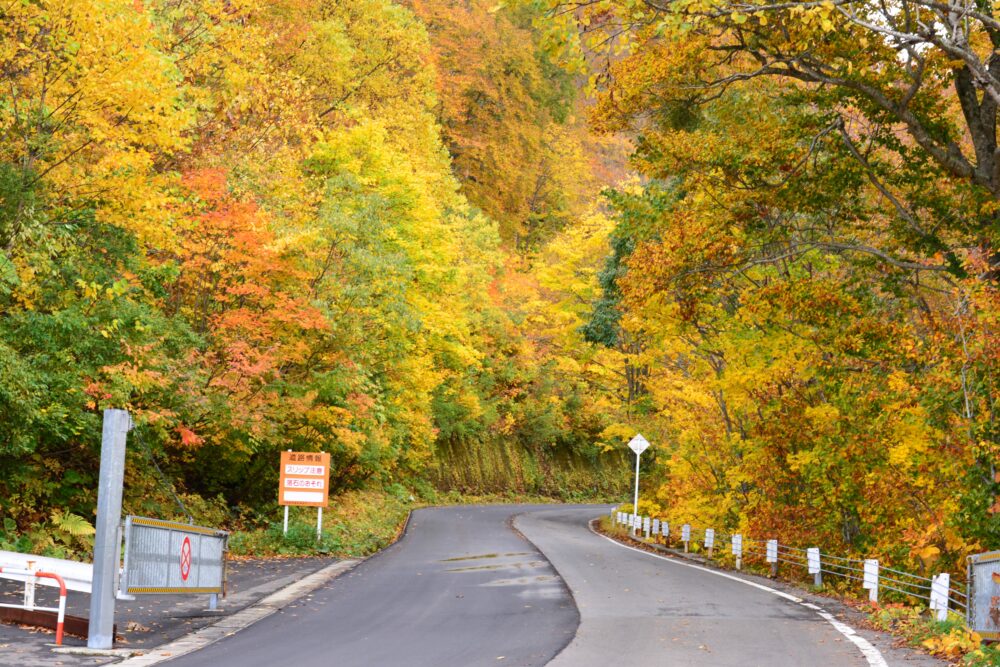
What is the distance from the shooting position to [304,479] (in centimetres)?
2423

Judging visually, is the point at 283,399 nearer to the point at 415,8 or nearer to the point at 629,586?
the point at 629,586

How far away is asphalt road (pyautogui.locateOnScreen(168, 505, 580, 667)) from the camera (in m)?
10.2

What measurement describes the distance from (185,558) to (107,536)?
1899 millimetres

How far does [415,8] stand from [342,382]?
39986 millimetres

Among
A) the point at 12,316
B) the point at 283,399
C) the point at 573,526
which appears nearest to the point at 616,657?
the point at 12,316

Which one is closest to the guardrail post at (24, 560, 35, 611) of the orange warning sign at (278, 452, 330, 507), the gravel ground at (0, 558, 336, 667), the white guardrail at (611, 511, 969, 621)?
the gravel ground at (0, 558, 336, 667)

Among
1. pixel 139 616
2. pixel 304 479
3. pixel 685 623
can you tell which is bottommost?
pixel 139 616

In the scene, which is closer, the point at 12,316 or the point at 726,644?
the point at 726,644

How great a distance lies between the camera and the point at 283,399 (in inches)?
958

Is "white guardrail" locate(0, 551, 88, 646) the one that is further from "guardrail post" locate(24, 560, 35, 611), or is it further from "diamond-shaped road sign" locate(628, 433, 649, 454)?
"diamond-shaped road sign" locate(628, 433, 649, 454)

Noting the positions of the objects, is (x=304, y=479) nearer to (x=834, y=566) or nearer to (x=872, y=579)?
(x=834, y=566)

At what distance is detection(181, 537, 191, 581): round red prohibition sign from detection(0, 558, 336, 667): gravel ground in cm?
62

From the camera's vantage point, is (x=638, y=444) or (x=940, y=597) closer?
(x=940, y=597)

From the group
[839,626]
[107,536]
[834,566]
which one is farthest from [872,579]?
[107,536]
